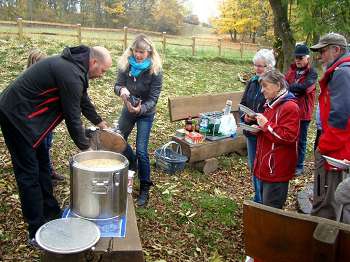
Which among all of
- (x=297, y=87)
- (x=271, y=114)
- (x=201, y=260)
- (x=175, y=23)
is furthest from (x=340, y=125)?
(x=175, y=23)

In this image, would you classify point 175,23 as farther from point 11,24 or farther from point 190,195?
point 190,195

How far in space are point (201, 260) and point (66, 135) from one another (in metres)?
3.87

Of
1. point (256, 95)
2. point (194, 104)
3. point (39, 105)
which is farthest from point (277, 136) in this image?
point (194, 104)

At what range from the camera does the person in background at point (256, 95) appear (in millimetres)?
4352

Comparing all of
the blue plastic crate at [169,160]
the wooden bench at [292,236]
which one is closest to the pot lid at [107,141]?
the wooden bench at [292,236]

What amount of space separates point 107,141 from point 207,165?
2.63 metres

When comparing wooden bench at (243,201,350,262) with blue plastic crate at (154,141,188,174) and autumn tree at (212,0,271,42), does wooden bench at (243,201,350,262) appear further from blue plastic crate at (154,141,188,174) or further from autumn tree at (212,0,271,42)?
autumn tree at (212,0,271,42)

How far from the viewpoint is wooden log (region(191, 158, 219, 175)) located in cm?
599

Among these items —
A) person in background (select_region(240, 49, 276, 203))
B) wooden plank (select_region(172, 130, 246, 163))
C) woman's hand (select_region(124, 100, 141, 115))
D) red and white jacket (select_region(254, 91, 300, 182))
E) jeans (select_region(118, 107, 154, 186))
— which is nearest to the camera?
red and white jacket (select_region(254, 91, 300, 182))

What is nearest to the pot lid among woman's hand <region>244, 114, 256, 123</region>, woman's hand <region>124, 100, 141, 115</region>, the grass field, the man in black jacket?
Answer: the man in black jacket

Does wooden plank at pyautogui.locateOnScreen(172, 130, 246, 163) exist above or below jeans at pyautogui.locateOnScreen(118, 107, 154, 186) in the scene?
below

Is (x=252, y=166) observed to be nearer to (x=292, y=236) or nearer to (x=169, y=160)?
(x=169, y=160)

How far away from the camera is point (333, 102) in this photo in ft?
11.0

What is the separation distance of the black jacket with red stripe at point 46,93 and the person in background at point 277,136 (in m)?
1.75
